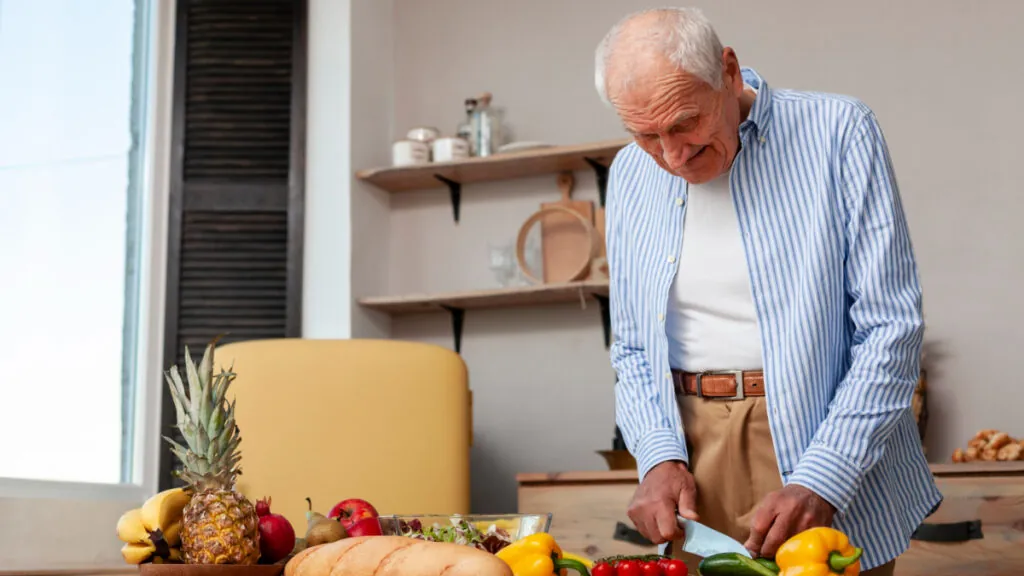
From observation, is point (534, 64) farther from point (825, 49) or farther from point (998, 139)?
point (998, 139)

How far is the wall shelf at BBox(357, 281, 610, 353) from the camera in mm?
3354

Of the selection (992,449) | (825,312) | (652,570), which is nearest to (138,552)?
(652,570)

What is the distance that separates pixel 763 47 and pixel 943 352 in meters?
1.11

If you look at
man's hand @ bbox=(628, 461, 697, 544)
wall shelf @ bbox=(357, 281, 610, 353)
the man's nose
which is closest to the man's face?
the man's nose

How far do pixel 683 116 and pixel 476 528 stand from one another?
0.59 meters

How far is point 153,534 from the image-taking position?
1261 mm

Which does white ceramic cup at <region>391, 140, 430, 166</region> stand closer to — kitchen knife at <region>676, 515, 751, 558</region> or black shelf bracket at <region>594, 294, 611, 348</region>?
black shelf bracket at <region>594, 294, 611, 348</region>

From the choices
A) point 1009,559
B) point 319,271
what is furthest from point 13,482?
point 1009,559

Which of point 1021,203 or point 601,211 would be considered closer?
point 1021,203

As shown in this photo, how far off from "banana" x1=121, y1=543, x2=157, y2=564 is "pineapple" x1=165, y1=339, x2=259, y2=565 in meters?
0.04

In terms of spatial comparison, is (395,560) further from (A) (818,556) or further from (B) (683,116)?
(B) (683,116)

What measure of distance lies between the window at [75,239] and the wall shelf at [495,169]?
2.54 ft

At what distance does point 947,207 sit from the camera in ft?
10.7

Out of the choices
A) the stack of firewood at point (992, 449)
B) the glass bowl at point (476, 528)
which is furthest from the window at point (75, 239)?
the stack of firewood at point (992, 449)
